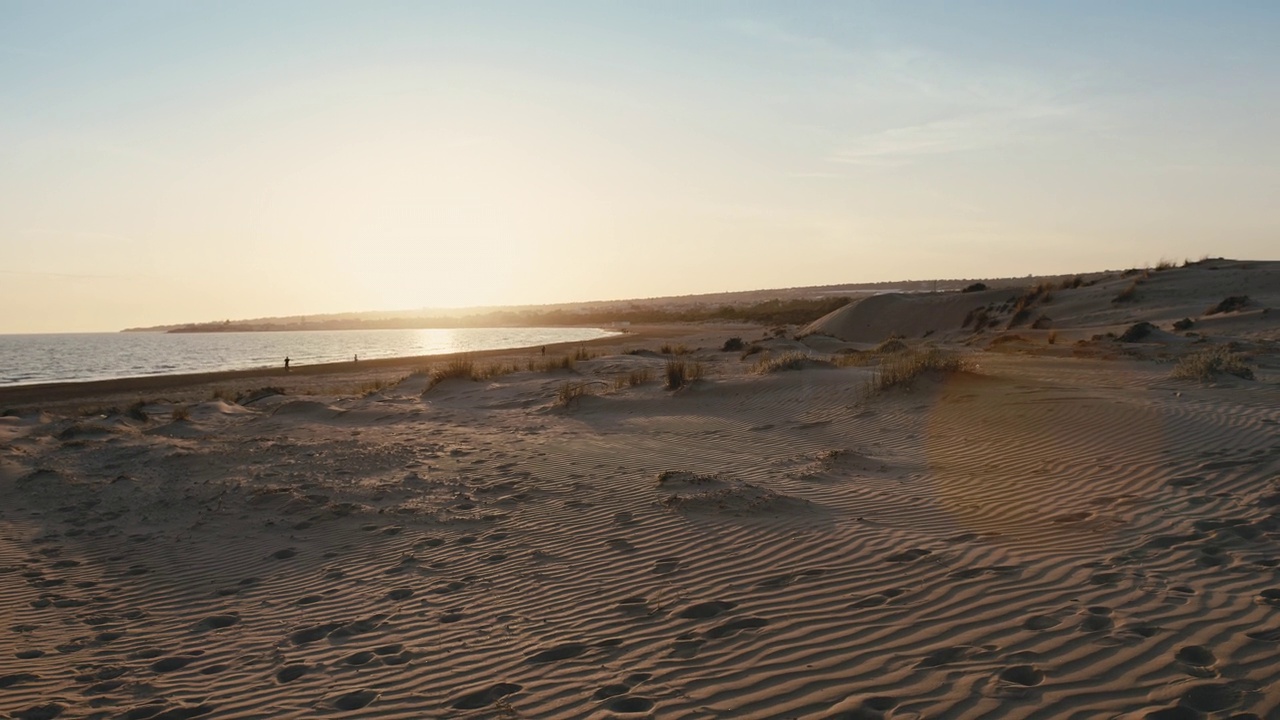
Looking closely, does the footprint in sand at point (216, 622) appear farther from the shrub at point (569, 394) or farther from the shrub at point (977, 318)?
the shrub at point (977, 318)

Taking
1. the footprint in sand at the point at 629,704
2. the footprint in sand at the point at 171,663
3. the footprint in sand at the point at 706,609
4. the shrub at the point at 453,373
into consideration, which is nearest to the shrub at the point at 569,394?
the shrub at the point at 453,373

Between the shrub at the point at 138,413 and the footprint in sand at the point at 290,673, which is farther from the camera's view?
the shrub at the point at 138,413

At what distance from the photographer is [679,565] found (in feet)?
20.0

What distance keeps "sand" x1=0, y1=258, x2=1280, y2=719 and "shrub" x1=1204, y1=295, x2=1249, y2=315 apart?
1346 cm

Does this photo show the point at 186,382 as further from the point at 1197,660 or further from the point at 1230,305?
the point at 1230,305

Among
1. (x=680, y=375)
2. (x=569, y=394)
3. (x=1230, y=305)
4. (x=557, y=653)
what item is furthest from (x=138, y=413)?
(x=1230, y=305)

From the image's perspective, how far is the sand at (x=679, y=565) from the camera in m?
4.12

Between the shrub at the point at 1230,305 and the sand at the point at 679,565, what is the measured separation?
44.2 ft

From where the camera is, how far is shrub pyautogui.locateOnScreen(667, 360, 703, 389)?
632 inches

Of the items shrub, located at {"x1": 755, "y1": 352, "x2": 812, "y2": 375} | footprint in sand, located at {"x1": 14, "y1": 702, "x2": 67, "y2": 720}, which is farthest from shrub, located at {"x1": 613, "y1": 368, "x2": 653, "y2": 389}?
footprint in sand, located at {"x1": 14, "y1": 702, "x2": 67, "y2": 720}

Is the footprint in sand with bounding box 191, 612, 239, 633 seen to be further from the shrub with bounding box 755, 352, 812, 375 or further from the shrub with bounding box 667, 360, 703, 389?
→ the shrub with bounding box 755, 352, 812, 375

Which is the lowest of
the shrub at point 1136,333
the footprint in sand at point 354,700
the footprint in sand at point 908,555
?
the footprint in sand at point 354,700

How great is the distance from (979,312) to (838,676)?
96.8 feet

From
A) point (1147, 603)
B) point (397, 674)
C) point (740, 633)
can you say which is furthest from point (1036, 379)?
point (397, 674)
